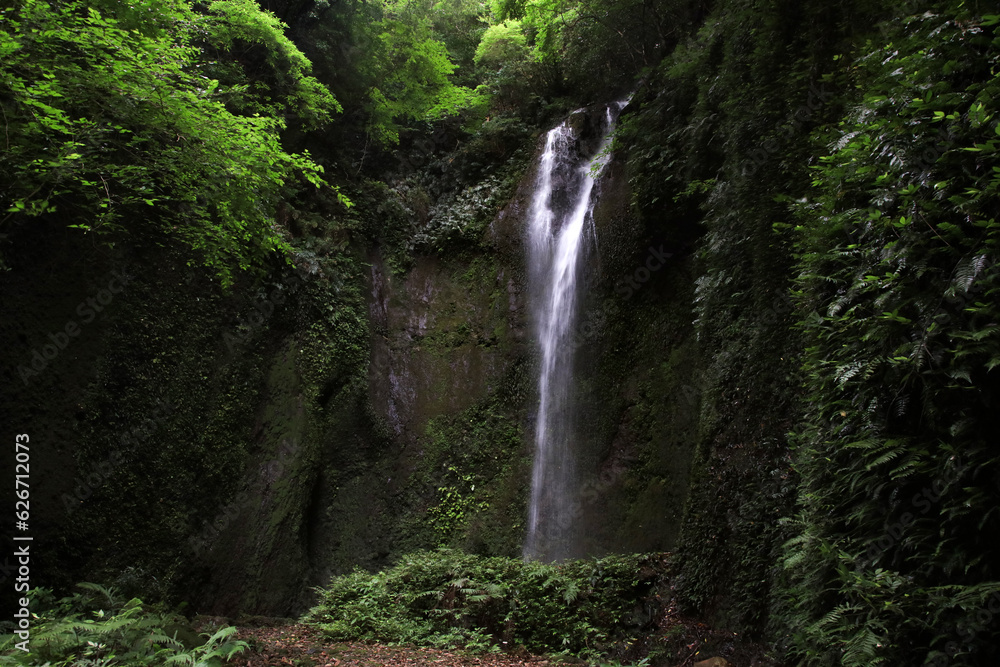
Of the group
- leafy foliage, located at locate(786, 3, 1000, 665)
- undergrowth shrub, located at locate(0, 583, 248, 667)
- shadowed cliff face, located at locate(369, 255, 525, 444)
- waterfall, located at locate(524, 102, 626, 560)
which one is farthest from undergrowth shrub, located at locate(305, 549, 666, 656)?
shadowed cliff face, located at locate(369, 255, 525, 444)

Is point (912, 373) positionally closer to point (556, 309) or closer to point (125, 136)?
point (556, 309)

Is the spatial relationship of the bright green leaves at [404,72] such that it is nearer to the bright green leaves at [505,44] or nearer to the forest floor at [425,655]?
the bright green leaves at [505,44]

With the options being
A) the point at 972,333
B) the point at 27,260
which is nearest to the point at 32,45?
the point at 27,260

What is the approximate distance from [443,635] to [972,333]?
5.81m

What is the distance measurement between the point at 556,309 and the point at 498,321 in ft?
4.75

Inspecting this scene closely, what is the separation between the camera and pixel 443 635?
6.15 m

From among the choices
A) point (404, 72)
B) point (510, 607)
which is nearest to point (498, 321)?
point (510, 607)

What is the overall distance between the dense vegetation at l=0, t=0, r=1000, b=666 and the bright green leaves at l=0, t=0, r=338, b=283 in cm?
6

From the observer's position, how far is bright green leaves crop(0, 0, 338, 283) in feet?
18.2

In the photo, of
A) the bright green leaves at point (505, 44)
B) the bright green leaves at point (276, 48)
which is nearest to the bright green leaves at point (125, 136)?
the bright green leaves at point (276, 48)

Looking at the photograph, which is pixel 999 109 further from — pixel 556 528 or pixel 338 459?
pixel 338 459

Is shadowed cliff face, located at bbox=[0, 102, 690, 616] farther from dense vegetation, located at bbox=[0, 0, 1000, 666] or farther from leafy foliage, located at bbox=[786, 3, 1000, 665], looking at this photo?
leafy foliage, located at bbox=[786, 3, 1000, 665]

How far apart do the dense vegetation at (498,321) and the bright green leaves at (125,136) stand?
2.3 inches

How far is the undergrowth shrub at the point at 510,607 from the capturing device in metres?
5.94
